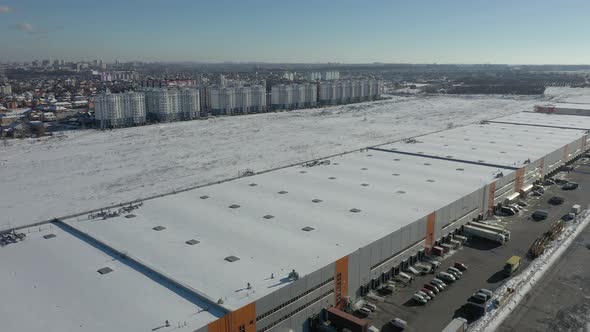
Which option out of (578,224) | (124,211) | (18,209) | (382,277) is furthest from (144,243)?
(578,224)

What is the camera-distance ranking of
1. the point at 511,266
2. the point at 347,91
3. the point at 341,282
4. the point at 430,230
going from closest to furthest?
the point at 341,282 → the point at 511,266 → the point at 430,230 → the point at 347,91

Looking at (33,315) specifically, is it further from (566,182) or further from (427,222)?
(566,182)

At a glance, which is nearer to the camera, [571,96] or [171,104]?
[171,104]

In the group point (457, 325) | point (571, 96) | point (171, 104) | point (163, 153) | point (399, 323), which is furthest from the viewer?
point (571, 96)

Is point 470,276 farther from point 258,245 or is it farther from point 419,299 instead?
point 258,245

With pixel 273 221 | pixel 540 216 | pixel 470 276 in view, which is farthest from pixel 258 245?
pixel 540 216

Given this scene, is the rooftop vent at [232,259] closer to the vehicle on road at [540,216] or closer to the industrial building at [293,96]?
the vehicle on road at [540,216]

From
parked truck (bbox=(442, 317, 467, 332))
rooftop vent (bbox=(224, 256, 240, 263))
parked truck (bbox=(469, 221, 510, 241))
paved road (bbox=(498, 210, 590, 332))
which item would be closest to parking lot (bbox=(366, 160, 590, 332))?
parked truck (bbox=(469, 221, 510, 241))
